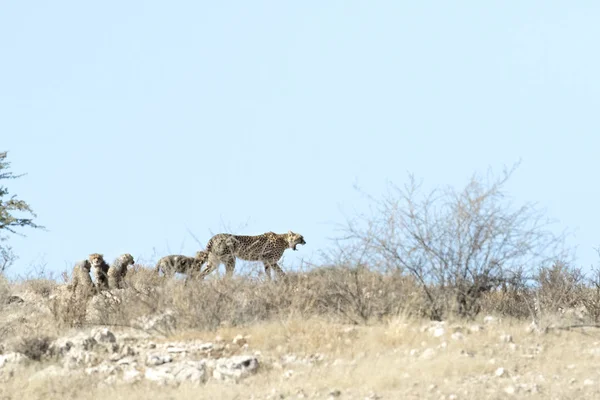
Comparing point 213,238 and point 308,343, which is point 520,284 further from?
point 213,238

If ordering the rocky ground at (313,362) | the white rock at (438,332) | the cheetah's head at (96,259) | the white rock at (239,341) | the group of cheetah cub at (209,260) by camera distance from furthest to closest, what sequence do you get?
the cheetah's head at (96,259) < the group of cheetah cub at (209,260) < the white rock at (239,341) < the white rock at (438,332) < the rocky ground at (313,362)

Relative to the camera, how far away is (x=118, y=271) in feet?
63.4

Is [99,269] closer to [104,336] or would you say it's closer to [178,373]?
[104,336]

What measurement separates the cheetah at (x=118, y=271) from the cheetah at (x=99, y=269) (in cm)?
12

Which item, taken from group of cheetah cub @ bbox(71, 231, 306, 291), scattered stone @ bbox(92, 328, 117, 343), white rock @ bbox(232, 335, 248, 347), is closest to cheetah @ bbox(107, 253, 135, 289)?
group of cheetah cub @ bbox(71, 231, 306, 291)

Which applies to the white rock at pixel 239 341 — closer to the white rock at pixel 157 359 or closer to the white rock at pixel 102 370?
the white rock at pixel 157 359

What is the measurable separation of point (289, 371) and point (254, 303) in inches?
117

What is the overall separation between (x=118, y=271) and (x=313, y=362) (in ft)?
24.4

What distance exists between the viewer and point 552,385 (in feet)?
38.2

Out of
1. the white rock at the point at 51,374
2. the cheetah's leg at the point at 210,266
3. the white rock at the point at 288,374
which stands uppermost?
the cheetah's leg at the point at 210,266

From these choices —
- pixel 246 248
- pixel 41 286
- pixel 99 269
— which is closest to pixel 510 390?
pixel 99 269

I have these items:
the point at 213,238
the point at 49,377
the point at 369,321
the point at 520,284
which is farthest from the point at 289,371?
the point at 213,238

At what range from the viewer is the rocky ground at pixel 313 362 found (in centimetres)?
1169

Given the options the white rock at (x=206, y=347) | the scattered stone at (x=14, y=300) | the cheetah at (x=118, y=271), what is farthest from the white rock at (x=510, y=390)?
the scattered stone at (x=14, y=300)
